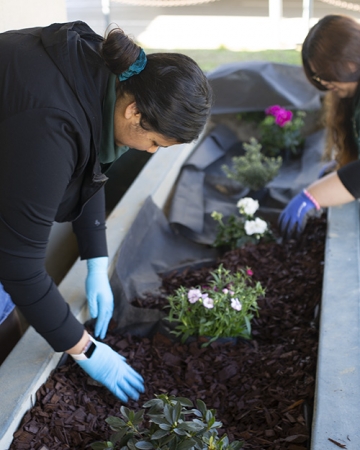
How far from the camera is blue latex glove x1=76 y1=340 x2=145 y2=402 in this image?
5.83 ft

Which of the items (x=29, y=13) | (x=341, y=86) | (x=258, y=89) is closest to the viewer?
(x=29, y=13)

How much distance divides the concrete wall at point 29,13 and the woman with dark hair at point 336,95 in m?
1.15

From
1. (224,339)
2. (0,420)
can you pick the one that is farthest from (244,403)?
(0,420)

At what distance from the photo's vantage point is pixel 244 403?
180 centimetres

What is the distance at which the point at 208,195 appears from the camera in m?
3.45

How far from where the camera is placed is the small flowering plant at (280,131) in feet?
12.7

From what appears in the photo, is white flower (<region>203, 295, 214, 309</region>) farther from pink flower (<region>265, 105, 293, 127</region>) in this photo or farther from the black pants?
pink flower (<region>265, 105, 293, 127</region>)

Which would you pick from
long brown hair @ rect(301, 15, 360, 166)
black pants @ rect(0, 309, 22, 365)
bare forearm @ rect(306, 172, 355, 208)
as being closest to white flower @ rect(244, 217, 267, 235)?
bare forearm @ rect(306, 172, 355, 208)

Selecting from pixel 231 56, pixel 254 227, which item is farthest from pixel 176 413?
pixel 231 56

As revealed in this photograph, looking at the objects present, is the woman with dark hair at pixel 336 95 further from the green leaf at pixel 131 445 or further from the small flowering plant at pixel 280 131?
the green leaf at pixel 131 445

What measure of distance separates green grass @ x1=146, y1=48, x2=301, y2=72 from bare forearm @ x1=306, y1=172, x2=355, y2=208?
4.00m

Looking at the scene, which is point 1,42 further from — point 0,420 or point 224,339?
point 224,339

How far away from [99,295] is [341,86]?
1461 millimetres

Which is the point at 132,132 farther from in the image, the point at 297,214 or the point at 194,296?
the point at 297,214
